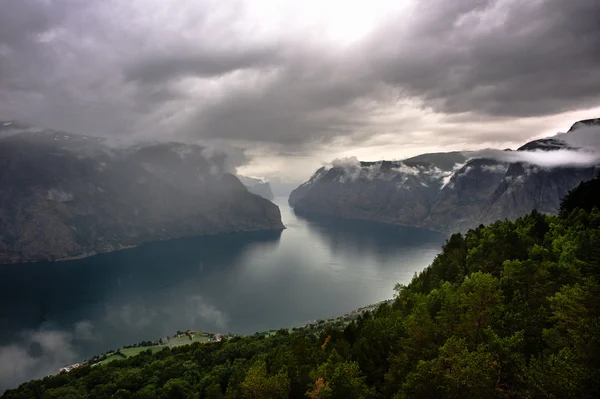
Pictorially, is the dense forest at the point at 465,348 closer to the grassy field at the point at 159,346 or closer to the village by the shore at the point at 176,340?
the grassy field at the point at 159,346

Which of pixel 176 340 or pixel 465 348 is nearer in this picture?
pixel 465 348

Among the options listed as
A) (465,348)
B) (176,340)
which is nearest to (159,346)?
(176,340)

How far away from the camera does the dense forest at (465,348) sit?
86.2 ft

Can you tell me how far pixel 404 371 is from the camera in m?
36.4

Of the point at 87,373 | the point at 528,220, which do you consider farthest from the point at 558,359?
the point at 87,373

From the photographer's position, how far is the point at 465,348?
97.6 ft

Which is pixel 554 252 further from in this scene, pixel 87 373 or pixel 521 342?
pixel 87 373

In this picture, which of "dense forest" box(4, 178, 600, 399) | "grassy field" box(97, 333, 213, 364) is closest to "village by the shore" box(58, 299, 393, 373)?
"grassy field" box(97, 333, 213, 364)

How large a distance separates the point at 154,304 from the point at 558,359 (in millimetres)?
199731

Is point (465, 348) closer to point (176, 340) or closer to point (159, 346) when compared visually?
point (159, 346)

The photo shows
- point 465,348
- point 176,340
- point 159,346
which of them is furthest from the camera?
point 176,340

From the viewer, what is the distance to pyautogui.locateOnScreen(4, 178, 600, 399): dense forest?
26266mm

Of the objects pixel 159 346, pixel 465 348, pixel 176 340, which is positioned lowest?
pixel 176 340

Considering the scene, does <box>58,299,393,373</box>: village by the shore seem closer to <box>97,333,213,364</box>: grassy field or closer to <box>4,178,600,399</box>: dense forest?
<box>97,333,213,364</box>: grassy field
